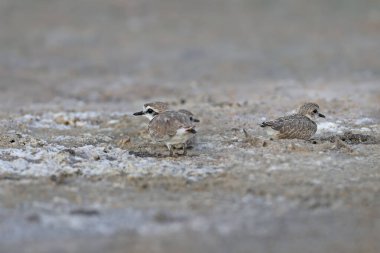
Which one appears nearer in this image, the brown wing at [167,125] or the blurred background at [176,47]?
the brown wing at [167,125]

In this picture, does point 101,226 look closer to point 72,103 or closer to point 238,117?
point 238,117

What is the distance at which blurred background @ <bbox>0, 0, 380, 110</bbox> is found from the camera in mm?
15781

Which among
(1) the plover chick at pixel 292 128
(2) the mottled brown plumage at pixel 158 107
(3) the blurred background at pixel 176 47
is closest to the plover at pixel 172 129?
(2) the mottled brown plumage at pixel 158 107

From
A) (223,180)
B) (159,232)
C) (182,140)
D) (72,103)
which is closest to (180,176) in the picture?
(223,180)

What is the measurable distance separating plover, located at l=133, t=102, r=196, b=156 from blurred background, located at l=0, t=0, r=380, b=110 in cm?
440

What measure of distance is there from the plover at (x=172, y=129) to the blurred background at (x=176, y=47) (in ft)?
14.4

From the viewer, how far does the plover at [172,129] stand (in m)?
8.52

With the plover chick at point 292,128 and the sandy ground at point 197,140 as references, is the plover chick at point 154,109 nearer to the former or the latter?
the sandy ground at point 197,140

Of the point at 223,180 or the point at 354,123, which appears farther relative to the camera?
the point at 354,123

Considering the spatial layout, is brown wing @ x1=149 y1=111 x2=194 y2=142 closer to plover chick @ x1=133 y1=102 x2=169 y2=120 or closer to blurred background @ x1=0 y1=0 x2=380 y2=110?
plover chick @ x1=133 y1=102 x2=169 y2=120

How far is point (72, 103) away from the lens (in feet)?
44.3

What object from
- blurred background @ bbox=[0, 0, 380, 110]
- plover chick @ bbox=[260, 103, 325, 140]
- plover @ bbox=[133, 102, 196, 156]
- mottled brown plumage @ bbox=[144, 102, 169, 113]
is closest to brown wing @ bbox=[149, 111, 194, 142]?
plover @ bbox=[133, 102, 196, 156]

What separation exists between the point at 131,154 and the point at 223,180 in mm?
1519

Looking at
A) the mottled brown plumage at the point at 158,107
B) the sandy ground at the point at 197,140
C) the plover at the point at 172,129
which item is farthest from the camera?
the mottled brown plumage at the point at 158,107
